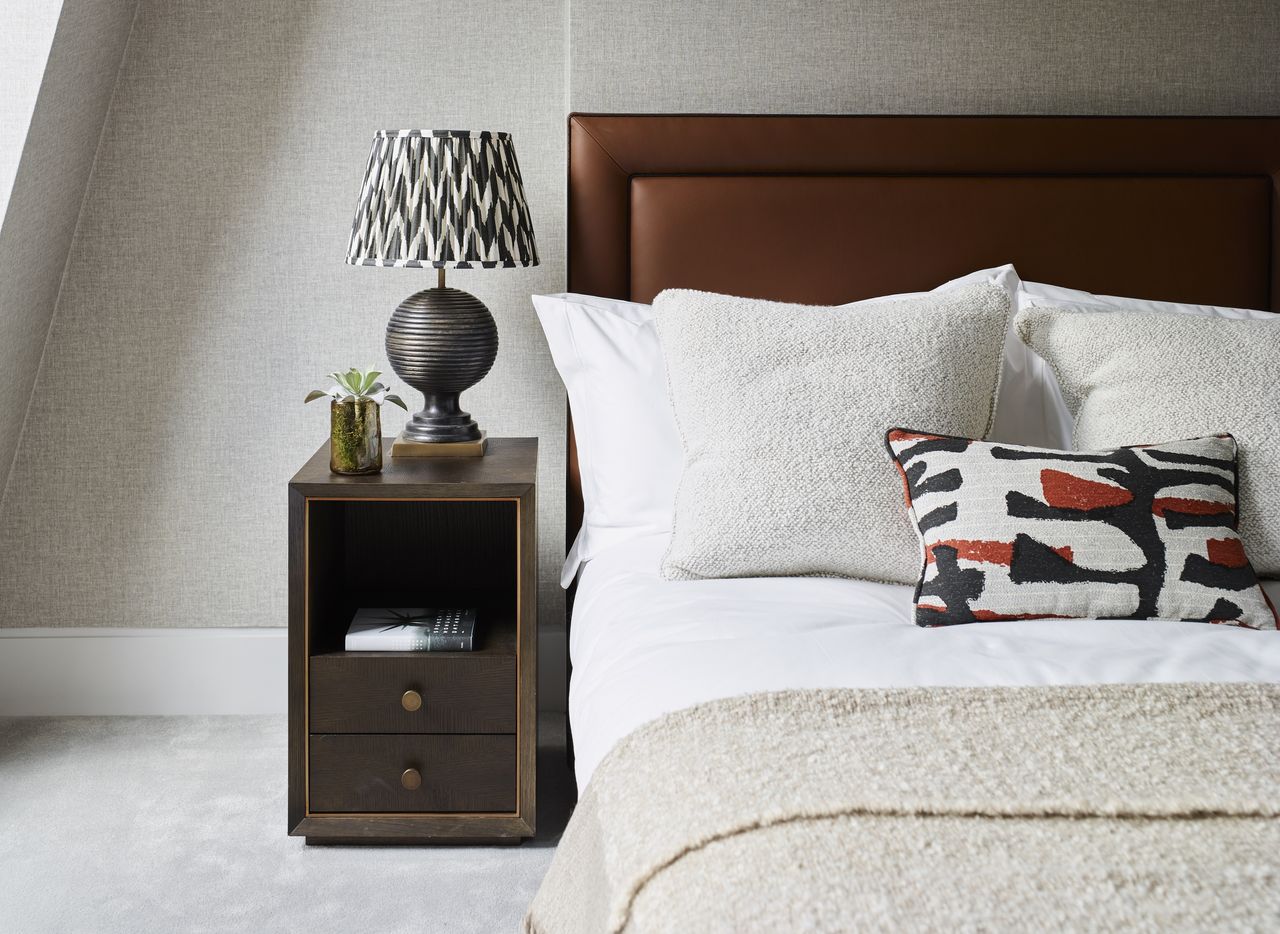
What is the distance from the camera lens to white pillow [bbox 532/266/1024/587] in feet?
6.23

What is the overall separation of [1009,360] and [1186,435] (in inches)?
14.5

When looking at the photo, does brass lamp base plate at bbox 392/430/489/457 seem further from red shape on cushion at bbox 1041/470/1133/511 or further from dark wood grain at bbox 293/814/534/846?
red shape on cushion at bbox 1041/470/1133/511

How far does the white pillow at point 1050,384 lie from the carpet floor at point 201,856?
3.52ft

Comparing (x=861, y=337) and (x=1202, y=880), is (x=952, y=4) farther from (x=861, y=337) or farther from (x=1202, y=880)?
(x=1202, y=880)

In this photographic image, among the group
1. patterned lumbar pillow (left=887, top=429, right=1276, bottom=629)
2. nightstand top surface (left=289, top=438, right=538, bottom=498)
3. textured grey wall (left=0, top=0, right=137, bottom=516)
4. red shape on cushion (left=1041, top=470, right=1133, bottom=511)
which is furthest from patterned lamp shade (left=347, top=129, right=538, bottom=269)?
red shape on cushion (left=1041, top=470, right=1133, bottom=511)

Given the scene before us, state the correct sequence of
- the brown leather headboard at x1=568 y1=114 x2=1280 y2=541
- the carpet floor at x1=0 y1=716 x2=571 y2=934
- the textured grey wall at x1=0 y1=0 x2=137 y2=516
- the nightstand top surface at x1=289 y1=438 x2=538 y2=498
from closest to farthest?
the carpet floor at x1=0 y1=716 x2=571 y2=934 → the nightstand top surface at x1=289 y1=438 x2=538 y2=498 → the textured grey wall at x1=0 y1=0 x2=137 y2=516 → the brown leather headboard at x1=568 y1=114 x2=1280 y2=541

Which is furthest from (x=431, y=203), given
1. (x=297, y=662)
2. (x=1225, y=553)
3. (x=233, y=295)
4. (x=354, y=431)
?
(x=1225, y=553)

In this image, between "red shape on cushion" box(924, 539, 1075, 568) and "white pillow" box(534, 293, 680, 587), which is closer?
"red shape on cushion" box(924, 539, 1075, 568)

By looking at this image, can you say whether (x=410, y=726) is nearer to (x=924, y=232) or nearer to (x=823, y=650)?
(x=823, y=650)

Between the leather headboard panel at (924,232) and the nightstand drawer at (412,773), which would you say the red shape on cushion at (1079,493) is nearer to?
the leather headboard panel at (924,232)

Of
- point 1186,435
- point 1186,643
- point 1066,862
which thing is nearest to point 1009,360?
point 1186,435

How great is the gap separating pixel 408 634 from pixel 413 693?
0.10 meters

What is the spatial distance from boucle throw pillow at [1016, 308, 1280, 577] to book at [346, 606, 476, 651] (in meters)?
1.05

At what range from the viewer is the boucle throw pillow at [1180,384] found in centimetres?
158
